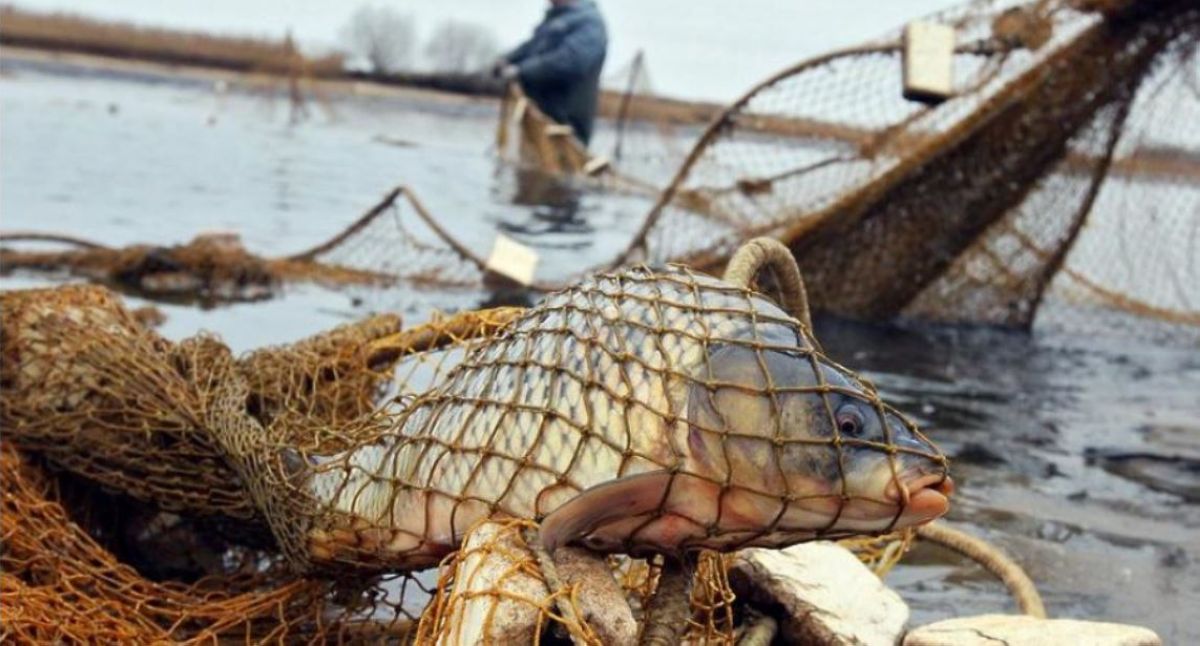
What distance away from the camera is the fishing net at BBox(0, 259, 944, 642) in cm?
254

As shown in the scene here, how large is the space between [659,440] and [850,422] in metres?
0.36

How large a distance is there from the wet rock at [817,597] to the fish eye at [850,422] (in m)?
0.84

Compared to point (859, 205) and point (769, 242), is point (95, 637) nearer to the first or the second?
point (769, 242)

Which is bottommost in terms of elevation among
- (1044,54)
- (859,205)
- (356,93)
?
(356,93)

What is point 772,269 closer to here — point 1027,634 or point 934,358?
point 1027,634

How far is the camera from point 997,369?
852 centimetres

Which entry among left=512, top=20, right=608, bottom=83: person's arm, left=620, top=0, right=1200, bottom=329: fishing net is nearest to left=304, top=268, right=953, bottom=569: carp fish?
left=620, top=0, right=1200, bottom=329: fishing net

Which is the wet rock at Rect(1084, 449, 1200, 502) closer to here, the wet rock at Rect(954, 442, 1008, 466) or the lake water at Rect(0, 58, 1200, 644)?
the lake water at Rect(0, 58, 1200, 644)

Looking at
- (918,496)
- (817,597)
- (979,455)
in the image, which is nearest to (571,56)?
(979,455)

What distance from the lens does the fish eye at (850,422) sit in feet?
8.37

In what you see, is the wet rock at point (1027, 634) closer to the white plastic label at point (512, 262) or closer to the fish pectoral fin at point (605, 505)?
the fish pectoral fin at point (605, 505)

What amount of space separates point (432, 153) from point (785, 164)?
16674 mm

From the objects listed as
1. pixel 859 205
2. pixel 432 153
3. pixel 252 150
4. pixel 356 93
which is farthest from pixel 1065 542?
pixel 356 93

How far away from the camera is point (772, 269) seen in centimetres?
369
